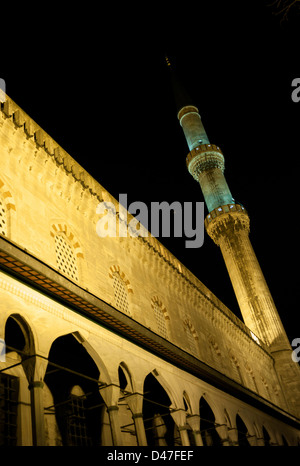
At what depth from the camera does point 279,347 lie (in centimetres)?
2795

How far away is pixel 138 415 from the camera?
9289 mm

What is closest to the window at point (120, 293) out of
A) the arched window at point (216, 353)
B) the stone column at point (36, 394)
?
the stone column at point (36, 394)

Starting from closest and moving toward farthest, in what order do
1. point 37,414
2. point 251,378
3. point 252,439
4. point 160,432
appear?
point 37,414 < point 160,432 < point 252,439 < point 251,378

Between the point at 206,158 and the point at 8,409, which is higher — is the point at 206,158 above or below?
above

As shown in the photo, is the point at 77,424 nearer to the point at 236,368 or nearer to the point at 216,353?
the point at 216,353

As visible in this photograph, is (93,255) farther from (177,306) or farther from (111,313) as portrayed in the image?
(177,306)

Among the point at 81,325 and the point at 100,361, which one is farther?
→ the point at 100,361

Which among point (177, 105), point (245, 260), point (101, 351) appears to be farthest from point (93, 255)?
point (177, 105)

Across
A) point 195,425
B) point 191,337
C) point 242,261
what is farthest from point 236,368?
point 242,261

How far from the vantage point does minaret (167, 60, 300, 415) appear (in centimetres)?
2791

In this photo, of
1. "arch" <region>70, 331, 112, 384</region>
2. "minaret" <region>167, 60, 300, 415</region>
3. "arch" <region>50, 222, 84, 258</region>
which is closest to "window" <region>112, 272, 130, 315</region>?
"arch" <region>50, 222, 84, 258</region>

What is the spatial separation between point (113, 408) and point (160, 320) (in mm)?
5437

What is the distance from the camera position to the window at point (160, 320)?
13.4m

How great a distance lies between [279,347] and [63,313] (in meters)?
23.0
